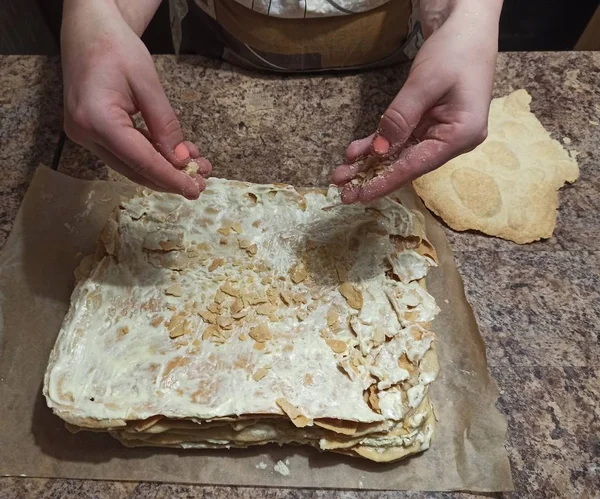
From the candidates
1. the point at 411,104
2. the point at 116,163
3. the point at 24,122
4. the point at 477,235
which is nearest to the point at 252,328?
the point at 116,163

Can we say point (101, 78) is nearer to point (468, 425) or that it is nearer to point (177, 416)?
point (177, 416)

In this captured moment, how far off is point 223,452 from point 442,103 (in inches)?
32.2

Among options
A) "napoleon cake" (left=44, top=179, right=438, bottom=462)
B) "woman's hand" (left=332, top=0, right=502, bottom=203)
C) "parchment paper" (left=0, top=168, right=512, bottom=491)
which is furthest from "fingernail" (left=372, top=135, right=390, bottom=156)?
"parchment paper" (left=0, top=168, right=512, bottom=491)

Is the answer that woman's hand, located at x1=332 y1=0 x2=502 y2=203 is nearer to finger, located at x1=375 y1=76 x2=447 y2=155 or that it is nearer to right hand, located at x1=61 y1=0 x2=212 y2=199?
finger, located at x1=375 y1=76 x2=447 y2=155

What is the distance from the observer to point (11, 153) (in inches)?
59.0

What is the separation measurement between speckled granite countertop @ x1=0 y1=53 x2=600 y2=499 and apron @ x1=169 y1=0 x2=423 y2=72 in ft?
0.17

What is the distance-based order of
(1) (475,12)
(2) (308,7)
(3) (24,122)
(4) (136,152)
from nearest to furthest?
(4) (136,152) → (1) (475,12) → (2) (308,7) → (3) (24,122)

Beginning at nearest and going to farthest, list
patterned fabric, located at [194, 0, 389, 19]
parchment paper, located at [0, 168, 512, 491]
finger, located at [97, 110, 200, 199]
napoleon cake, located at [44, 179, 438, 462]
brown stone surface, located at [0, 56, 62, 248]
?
1. finger, located at [97, 110, 200, 199]
2. napoleon cake, located at [44, 179, 438, 462]
3. parchment paper, located at [0, 168, 512, 491]
4. patterned fabric, located at [194, 0, 389, 19]
5. brown stone surface, located at [0, 56, 62, 248]

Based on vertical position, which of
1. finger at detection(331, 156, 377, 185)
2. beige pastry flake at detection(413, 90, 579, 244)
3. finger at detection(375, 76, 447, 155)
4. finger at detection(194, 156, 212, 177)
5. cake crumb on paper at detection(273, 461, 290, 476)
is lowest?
cake crumb on paper at detection(273, 461, 290, 476)

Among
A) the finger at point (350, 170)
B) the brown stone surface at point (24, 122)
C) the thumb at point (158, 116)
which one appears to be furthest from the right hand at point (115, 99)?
the brown stone surface at point (24, 122)

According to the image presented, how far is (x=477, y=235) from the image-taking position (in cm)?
138

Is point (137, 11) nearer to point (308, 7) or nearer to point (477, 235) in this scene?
point (308, 7)

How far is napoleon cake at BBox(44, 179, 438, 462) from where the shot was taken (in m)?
0.97

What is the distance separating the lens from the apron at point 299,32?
1.36 meters
